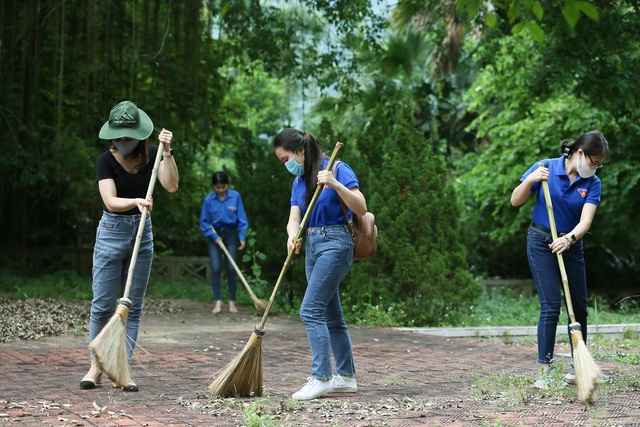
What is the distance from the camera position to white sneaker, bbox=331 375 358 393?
18.9 ft

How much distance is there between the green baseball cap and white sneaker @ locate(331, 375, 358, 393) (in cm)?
201

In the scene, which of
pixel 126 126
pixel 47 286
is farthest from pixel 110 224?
pixel 47 286

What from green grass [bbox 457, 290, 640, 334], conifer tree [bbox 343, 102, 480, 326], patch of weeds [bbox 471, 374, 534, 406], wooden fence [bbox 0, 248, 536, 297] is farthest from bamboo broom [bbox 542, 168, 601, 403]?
wooden fence [bbox 0, 248, 536, 297]

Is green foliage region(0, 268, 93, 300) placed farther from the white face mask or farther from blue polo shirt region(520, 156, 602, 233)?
the white face mask

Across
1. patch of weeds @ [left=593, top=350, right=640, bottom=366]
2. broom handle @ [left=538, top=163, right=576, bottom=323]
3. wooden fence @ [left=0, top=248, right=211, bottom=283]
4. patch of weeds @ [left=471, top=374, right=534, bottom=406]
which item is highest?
broom handle @ [left=538, top=163, right=576, bottom=323]

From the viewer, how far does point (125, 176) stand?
19.4 ft

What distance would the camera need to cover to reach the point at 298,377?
21.6ft

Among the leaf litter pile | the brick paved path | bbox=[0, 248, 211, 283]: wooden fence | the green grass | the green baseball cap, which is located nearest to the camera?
the brick paved path

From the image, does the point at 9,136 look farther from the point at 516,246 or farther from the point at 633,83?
the point at 516,246

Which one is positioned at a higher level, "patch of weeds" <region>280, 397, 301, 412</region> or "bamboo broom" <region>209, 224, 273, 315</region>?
"bamboo broom" <region>209, 224, 273, 315</region>

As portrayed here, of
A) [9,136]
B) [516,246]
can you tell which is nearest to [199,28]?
[9,136]

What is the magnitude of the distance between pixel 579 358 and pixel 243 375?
6.75ft

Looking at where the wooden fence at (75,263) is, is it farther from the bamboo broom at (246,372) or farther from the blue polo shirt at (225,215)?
the bamboo broom at (246,372)

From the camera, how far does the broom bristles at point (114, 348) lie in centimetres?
531
